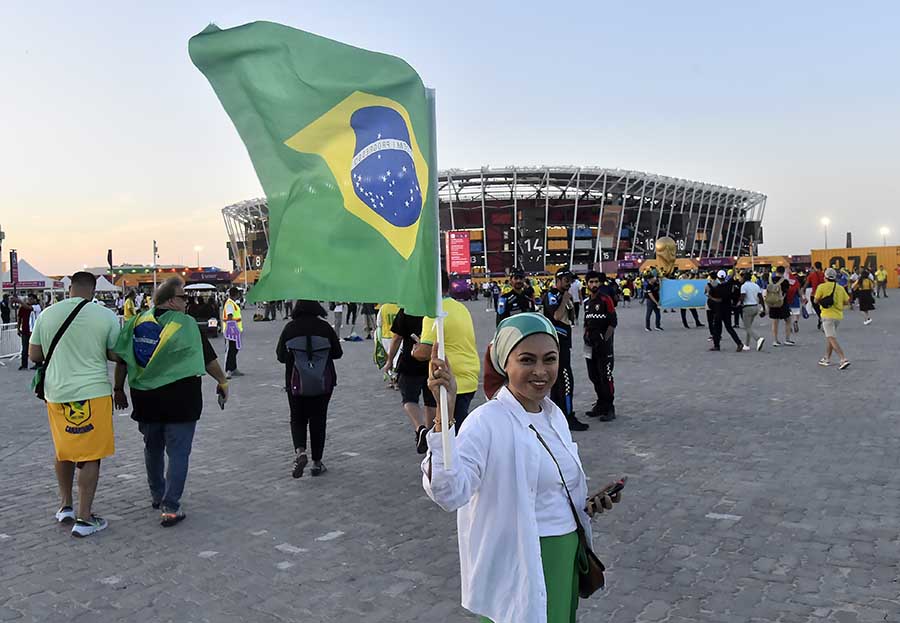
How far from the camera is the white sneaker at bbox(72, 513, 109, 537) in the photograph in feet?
16.3

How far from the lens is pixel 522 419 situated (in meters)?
2.30

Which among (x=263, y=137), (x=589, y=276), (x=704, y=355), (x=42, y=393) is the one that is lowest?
(x=704, y=355)

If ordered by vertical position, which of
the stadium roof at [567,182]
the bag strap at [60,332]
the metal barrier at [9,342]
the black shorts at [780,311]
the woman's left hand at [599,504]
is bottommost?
the metal barrier at [9,342]

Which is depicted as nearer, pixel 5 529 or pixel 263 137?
pixel 263 137

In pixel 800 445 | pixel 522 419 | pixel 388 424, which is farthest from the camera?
pixel 388 424

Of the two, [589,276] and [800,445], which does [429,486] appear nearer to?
[800,445]

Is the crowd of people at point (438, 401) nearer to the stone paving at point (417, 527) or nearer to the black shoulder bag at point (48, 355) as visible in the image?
the black shoulder bag at point (48, 355)

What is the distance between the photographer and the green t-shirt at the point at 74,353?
16.5 ft

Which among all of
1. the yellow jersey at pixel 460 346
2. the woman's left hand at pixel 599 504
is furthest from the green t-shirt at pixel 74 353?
the woman's left hand at pixel 599 504

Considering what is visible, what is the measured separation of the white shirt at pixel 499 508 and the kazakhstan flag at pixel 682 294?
21.7m

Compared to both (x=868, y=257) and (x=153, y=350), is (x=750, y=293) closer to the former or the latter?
(x=153, y=350)

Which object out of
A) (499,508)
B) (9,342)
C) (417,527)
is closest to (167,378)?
(417,527)

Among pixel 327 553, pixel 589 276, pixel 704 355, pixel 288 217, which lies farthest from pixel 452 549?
pixel 704 355

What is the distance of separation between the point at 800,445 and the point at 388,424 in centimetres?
433
